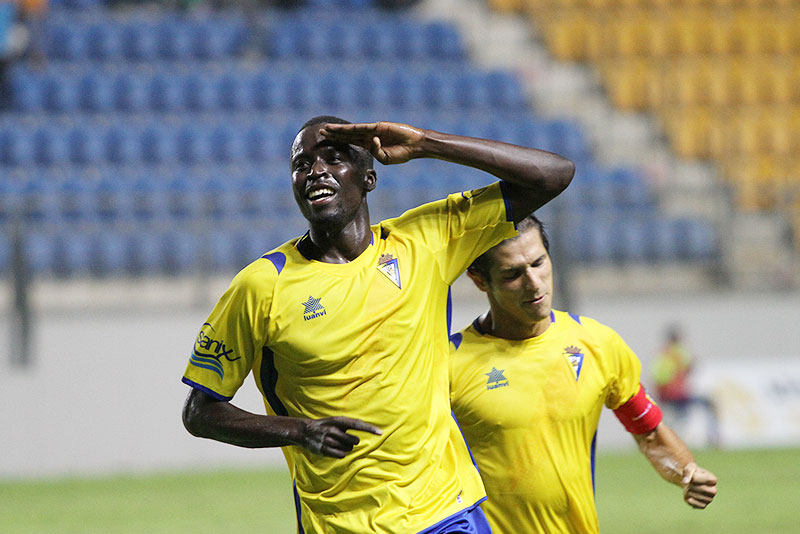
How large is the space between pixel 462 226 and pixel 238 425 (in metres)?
1.00

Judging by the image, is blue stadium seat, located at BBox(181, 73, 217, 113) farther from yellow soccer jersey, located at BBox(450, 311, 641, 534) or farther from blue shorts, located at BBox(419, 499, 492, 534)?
blue shorts, located at BBox(419, 499, 492, 534)

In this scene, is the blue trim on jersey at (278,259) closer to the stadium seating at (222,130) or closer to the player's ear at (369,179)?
the player's ear at (369,179)

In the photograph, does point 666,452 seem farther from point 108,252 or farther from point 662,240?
point 662,240

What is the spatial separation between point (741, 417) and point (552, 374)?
1025 centimetres

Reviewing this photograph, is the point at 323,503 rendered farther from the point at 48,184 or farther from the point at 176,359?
the point at 48,184

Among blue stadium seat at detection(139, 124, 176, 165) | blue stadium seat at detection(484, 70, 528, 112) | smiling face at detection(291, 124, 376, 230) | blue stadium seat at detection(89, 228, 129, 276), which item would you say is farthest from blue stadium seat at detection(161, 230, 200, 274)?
smiling face at detection(291, 124, 376, 230)

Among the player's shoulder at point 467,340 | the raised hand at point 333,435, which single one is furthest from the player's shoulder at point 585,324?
the raised hand at point 333,435

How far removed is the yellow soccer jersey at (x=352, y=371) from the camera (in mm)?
3418

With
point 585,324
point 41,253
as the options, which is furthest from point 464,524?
point 41,253

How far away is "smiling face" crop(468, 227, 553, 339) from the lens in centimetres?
424

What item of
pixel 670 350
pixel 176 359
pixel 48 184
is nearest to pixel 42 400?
pixel 176 359

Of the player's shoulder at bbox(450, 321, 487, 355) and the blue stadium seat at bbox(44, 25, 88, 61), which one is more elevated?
the blue stadium seat at bbox(44, 25, 88, 61)

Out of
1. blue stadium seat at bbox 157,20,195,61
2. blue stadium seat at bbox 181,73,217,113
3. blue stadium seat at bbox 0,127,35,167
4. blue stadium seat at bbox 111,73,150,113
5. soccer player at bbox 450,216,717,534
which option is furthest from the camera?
blue stadium seat at bbox 157,20,195,61

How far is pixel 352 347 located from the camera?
3.47 metres
